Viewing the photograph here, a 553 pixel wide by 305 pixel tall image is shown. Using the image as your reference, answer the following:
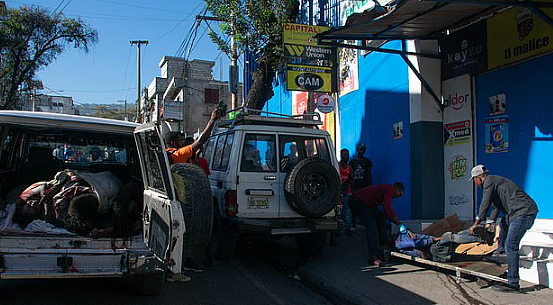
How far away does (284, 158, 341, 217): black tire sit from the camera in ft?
20.9

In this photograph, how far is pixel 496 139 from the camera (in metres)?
7.60

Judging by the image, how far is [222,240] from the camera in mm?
6824

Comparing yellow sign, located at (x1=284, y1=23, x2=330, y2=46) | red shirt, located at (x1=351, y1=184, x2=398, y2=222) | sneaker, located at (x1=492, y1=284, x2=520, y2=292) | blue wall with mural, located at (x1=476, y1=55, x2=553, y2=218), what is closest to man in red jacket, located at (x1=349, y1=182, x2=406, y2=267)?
red shirt, located at (x1=351, y1=184, x2=398, y2=222)

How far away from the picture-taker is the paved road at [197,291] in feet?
16.0

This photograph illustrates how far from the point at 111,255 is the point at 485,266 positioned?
14.7 ft

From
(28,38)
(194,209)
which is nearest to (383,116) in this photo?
(194,209)

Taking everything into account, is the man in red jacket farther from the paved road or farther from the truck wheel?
the paved road

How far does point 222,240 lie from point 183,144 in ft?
5.63

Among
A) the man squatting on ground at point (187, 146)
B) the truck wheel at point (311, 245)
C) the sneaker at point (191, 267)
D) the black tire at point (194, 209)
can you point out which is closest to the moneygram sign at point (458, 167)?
the truck wheel at point (311, 245)

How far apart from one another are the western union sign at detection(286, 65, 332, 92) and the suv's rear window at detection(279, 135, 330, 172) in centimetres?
421

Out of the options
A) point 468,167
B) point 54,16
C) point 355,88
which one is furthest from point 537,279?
point 54,16

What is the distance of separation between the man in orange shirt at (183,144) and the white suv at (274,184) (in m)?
0.59

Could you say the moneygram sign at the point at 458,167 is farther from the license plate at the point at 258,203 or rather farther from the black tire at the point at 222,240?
the black tire at the point at 222,240

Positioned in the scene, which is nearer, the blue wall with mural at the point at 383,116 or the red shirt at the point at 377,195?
the red shirt at the point at 377,195
